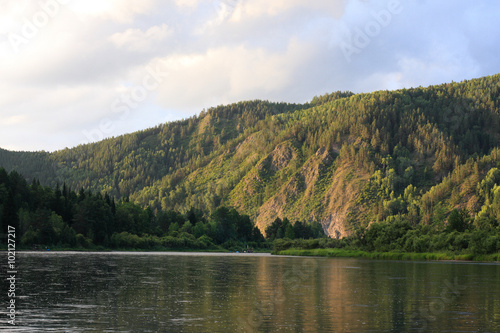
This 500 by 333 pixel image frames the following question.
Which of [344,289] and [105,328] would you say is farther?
[344,289]

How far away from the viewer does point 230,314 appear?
1654 inches

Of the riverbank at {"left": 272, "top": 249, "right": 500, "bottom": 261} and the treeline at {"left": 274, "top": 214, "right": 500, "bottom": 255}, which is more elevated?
the treeline at {"left": 274, "top": 214, "right": 500, "bottom": 255}

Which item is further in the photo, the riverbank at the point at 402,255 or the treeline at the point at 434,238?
the treeline at the point at 434,238

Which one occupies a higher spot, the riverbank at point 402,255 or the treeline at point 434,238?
the treeline at point 434,238

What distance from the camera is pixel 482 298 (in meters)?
53.9

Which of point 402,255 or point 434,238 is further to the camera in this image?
point 402,255

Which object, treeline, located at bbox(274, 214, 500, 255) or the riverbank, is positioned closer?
the riverbank

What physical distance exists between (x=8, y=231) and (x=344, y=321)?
465 ft

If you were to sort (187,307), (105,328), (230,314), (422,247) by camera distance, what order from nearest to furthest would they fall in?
(105,328)
(230,314)
(187,307)
(422,247)

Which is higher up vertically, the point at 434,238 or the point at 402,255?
the point at 434,238

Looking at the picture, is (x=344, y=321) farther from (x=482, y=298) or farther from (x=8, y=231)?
(x=8, y=231)

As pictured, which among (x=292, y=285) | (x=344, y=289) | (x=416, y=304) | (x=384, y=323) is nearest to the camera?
(x=384, y=323)

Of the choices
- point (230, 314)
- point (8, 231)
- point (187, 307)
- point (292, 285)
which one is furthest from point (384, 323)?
point (8, 231)

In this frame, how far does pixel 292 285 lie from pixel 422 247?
102 meters
